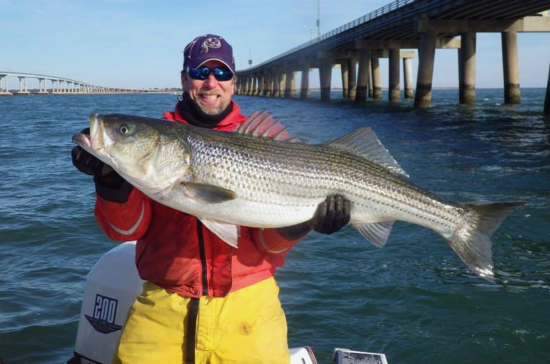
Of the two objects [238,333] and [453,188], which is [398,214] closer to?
[238,333]

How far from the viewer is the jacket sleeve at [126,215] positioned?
4.17 m

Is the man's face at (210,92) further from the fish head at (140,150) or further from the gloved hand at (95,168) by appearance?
the gloved hand at (95,168)

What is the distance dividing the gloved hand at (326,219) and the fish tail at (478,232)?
114cm

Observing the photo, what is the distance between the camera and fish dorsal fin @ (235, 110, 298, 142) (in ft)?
14.9

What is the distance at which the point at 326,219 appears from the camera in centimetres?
453

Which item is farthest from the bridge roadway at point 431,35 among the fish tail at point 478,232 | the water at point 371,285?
the fish tail at point 478,232

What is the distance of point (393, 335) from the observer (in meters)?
7.11

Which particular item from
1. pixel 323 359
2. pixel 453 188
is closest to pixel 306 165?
pixel 323 359

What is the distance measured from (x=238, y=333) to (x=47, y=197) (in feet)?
39.6

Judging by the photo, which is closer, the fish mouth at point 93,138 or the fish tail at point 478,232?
the fish mouth at point 93,138

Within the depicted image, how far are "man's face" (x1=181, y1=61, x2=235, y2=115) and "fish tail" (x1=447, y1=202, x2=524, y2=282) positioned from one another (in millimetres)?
2327

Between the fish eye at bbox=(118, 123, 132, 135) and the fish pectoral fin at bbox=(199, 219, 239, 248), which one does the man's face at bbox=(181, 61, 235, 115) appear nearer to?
the fish eye at bbox=(118, 123, 132, 135)

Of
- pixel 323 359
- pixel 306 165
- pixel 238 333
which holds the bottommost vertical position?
pixel 323 359

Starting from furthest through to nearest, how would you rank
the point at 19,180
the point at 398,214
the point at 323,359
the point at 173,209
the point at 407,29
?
the point at 407,29
the point at 19,180
the point at 323,359
the point at 398,214
the point at 173,209
